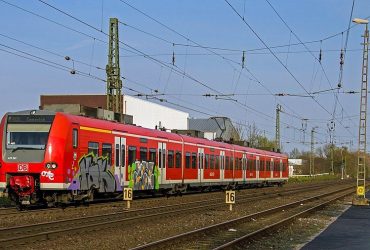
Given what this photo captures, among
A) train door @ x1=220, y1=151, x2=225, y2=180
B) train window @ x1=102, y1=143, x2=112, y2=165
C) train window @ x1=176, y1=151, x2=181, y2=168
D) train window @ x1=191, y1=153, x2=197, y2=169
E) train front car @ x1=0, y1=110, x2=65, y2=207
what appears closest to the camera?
train front car @ x1=0, y1=110, x2=65, y2=207

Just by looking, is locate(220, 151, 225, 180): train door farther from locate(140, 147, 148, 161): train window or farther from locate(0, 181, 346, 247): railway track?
locate(0, 181, 346, 247): railway track

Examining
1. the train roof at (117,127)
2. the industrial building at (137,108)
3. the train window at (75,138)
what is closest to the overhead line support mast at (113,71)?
the train roof at (117,127)

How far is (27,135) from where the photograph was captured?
20.1m

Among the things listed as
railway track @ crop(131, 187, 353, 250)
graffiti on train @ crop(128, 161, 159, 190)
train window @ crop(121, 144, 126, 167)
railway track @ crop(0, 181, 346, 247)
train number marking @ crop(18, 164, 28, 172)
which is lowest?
railway track @ crop(131, 187, 353, 250)

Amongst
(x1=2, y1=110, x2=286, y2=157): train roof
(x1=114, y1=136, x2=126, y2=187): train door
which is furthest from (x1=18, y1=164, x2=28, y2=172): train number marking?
(x1=114, y1=136, x2=126, y2=187): train door

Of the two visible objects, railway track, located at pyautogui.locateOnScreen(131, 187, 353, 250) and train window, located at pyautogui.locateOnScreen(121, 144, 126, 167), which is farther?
train window, located at pyautogui.locateOnScreen(121, 144, 126, 167)

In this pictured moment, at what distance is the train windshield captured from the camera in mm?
19859

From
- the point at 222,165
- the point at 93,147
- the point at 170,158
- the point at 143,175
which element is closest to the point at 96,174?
the point at 93,147

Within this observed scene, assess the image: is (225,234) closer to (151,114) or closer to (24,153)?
(24,153)

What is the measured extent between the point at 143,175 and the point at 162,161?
9.28ft

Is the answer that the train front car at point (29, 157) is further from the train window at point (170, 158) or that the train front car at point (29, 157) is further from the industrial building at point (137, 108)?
the industrial building at point (137, 108)

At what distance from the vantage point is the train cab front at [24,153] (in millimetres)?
19594

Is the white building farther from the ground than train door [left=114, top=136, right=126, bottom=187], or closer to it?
farther from the ground

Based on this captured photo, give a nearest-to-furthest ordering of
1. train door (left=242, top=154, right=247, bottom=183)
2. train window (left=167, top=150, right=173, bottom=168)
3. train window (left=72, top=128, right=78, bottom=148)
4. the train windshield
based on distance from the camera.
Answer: the train windshield, train window (left=72, top=128, right=78, bottom=148), train window (left=167, top=150, right=173, bottom=168), train door (left=242, top=154, right=247, bottom=183)
